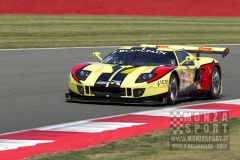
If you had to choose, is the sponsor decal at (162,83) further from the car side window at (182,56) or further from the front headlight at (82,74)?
the front headlight at (82,74)

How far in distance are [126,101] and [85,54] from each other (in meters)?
10.1

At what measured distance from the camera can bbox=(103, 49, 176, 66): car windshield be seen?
476 inches

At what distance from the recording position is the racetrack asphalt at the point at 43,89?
32.4 ft

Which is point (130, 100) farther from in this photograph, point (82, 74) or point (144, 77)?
point (82, 74)

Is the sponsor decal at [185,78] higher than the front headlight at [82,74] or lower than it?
lower

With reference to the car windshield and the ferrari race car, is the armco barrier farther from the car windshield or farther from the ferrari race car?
the ferrari race car

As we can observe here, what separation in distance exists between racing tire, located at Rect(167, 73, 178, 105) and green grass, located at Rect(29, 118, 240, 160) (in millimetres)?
3502

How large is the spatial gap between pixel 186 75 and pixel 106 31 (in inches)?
684

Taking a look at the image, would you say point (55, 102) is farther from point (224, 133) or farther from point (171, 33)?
point (171, 33)

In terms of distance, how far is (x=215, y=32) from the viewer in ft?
104

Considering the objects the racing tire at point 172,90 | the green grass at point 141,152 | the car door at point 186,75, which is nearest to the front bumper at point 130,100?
the racing tire at point 172,90

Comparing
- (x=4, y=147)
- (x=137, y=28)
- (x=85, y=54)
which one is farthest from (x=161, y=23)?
(x=4, y=147)

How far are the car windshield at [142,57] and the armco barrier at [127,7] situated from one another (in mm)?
18304

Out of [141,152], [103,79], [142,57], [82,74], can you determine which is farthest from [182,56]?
[141,152]
